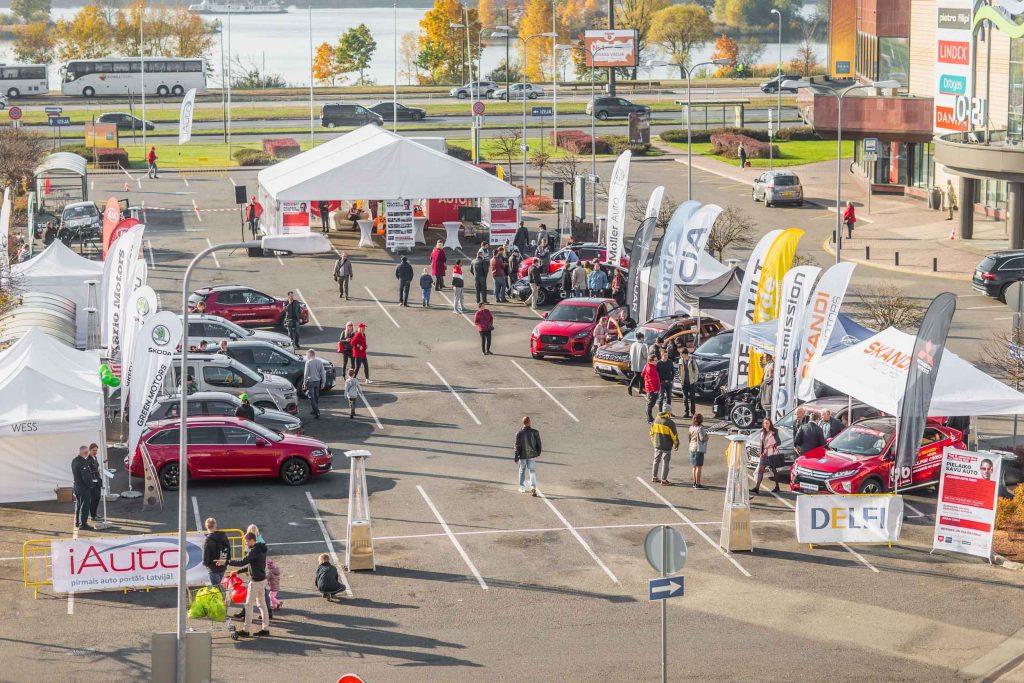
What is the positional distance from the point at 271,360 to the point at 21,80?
80.3 metres

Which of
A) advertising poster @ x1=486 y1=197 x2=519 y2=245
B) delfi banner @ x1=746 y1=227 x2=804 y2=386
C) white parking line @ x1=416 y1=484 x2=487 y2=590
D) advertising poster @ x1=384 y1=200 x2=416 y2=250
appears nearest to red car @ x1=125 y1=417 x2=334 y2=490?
white parking line @ x1=416 y1=484 x2=487 y2=590

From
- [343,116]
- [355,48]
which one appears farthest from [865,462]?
[355,48]

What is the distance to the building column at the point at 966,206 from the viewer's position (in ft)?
163

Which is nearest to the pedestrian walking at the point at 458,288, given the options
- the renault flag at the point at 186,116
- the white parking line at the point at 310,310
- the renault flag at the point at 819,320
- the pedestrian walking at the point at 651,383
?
the white parking line at the point at 310,310

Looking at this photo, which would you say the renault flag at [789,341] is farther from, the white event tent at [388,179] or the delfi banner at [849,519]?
the white event tent at [388,179]

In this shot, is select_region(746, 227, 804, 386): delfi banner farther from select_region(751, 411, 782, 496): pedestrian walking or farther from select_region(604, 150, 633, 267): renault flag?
select_region(604, 150, 633, 267): renault flag

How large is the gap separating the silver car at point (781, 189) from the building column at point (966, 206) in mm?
9733

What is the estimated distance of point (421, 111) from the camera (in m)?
Answer: 93.4

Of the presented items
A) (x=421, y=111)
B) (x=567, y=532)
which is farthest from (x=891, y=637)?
(x=421, y=111)

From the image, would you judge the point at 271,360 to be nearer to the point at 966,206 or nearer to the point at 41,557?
the point at 41,557

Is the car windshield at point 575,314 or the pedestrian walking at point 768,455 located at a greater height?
the car windshield at point 575,314

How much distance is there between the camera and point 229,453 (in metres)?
25.1

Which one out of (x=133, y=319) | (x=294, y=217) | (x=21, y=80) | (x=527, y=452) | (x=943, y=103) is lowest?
(x=527, y=452)

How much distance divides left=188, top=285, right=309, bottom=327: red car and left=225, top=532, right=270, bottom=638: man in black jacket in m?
18.7
